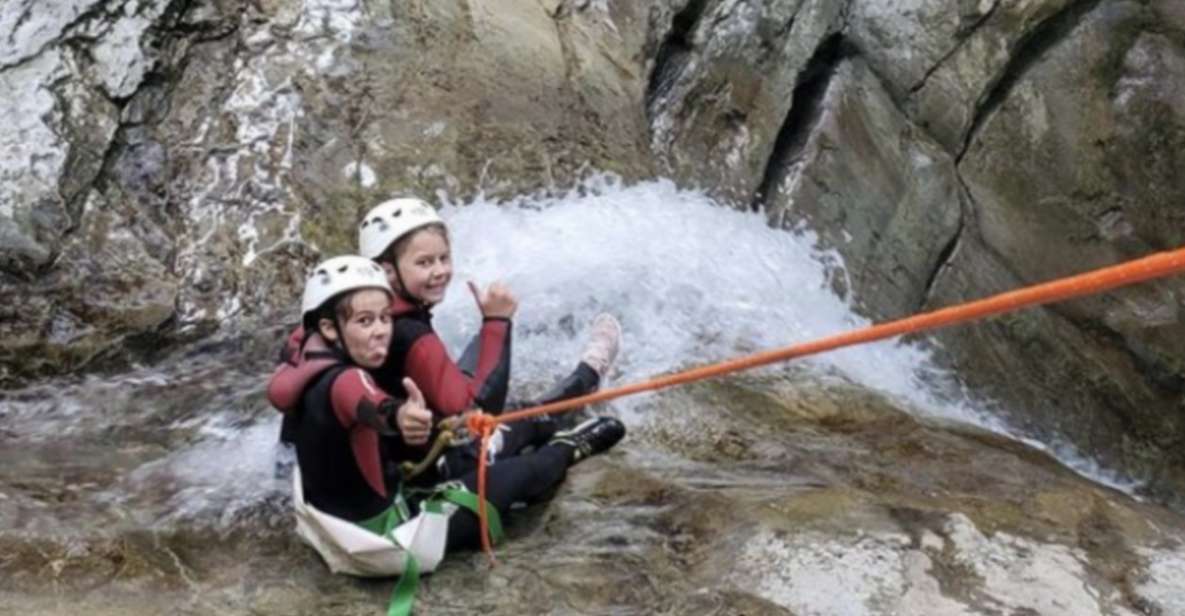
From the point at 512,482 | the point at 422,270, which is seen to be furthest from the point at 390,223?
the point at 512,482

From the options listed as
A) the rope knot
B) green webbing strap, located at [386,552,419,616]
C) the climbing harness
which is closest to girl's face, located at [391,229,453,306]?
the rope knot

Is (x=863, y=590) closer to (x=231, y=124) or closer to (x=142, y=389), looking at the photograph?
(x=142, y=389)

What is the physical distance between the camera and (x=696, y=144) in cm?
855

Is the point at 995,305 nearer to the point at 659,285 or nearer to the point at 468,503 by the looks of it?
the point at 468,503

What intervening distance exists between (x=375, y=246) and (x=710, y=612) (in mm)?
1899

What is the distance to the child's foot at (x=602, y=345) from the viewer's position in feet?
20.1

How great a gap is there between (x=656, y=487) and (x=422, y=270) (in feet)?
4.33

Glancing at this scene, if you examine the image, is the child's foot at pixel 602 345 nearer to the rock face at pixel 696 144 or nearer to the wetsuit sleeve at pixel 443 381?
the wetsuit sleeve at pixel 443 381

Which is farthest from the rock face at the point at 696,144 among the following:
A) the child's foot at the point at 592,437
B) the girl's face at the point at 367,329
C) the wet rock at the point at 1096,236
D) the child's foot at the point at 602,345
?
the girl's face at the point at 367,329

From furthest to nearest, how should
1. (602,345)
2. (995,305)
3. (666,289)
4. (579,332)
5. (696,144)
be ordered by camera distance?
1. (696,144)
2. (666,289)
3. (579,332)
4. (602,345)
5. (995,305)

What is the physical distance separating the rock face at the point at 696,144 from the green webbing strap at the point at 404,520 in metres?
2.65

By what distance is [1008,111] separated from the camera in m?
7.95

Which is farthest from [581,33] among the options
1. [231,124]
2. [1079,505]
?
[1079,505]

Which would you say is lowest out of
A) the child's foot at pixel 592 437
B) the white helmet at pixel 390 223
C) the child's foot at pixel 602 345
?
the child's foot at pixel 592 437
